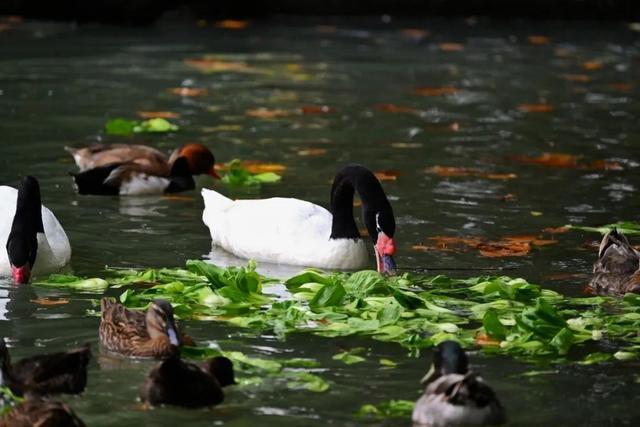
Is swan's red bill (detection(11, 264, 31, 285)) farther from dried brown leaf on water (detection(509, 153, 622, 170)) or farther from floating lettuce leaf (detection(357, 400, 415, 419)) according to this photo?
dried brown leaf on water (detection(509, 153, 622, 170))

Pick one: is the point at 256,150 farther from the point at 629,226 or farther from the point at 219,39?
the point at 219,39

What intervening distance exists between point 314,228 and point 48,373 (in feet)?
12.3

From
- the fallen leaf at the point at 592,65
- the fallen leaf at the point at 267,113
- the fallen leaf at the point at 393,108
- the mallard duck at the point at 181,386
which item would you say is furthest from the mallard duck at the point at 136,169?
the fallen leaf at the point at 592,65

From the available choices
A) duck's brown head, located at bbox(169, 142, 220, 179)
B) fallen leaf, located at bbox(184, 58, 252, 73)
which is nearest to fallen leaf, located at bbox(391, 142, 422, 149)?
duck's brown head, located at bbox(169, 142, 220, 179)

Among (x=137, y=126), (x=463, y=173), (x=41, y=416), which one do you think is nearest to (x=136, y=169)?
(x=137, y=126)

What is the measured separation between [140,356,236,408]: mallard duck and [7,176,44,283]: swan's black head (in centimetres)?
265

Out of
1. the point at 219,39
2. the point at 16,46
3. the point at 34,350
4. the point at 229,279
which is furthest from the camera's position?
the point at 219,39

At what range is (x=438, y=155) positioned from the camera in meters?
14.0

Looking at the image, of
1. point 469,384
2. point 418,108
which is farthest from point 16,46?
point 469,384

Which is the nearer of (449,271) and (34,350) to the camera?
(34,350)

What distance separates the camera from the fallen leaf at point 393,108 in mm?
16578

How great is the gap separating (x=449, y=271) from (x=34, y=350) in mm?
3083

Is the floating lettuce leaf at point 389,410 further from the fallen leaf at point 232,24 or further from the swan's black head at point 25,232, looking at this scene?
the fallen leaf at point 232,24

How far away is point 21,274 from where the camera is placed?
30.3ft
